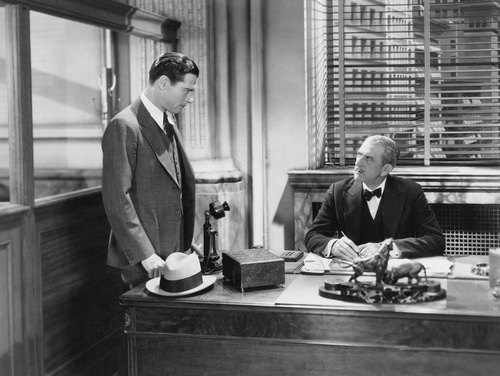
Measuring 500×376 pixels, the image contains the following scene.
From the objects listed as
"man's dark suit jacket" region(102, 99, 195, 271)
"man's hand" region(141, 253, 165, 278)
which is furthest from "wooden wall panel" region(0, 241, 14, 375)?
"man's hand" region(141, 253, 165, 278)

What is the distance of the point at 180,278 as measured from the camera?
282 cm

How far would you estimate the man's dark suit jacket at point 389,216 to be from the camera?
146 inches

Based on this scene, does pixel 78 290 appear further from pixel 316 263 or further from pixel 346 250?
pixel 346 250

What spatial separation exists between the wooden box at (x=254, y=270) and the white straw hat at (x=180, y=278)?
12 cm

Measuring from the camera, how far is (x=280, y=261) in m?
2.92

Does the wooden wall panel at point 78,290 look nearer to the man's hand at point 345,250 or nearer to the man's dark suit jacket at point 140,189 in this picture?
the man's dark suit jacket at point 140,189

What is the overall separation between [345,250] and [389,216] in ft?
1.51

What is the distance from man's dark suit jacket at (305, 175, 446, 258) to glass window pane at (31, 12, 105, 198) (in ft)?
4.71

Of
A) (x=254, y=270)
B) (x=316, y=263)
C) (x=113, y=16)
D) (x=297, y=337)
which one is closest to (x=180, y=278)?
(x=254, y=270)

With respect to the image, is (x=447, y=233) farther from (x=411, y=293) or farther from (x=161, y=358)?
(x=161, y=358)

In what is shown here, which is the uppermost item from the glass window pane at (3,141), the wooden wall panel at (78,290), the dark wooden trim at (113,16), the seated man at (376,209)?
the dark wooden trim at (113,16)

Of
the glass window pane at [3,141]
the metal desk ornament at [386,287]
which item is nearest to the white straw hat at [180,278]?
the metal desk ornament at [386,287]

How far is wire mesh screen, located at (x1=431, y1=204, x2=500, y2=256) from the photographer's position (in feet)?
15.1

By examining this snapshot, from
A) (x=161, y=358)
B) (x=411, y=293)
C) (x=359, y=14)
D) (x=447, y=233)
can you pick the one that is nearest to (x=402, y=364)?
(x=411, y=293)
